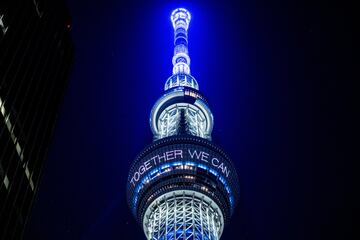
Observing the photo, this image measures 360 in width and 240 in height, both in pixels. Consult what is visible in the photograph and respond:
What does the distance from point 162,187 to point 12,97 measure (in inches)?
1096

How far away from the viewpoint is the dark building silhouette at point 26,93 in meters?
28.9

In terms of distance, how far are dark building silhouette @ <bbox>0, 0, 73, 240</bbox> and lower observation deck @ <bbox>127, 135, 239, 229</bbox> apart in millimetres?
17913

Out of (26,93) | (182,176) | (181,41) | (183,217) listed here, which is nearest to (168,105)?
(181,41)

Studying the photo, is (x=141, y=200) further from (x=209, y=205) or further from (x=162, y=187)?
(x=209, y=205)

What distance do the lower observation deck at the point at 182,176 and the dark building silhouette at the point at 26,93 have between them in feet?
58.8

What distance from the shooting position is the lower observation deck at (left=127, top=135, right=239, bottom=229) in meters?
56.1

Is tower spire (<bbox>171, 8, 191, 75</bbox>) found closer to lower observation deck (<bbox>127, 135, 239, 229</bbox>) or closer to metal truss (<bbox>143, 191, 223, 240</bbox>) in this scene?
lower observation deck (<bbox>127, 135, 239, 229</bbox>)

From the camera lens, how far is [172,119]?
7056 cm

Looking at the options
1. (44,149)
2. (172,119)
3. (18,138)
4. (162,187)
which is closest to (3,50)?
(18,138)

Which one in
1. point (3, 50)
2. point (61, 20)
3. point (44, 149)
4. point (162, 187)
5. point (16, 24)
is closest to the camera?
point (3, 50)

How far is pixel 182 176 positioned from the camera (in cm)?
5647

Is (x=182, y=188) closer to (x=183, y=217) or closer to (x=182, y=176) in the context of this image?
(x=182, y=176)

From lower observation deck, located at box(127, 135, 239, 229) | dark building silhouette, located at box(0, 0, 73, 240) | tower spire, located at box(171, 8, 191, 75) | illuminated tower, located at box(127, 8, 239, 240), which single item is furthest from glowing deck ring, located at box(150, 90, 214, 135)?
dark building silhouette, located at box(0, 0, 73, 240)

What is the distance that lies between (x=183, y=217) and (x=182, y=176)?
4857 millimetres
